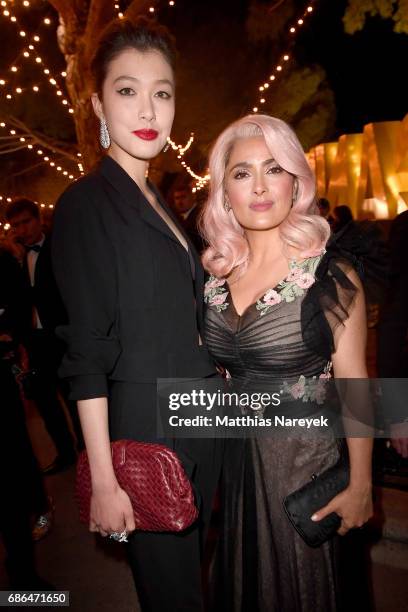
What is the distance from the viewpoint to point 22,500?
2.72 meters

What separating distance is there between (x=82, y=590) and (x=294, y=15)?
57.4 ft

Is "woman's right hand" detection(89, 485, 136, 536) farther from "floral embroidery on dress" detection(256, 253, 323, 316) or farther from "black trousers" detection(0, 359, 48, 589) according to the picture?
"black trousers" detection(0, 359, 48, 589)

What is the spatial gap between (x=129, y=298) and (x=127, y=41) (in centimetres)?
89

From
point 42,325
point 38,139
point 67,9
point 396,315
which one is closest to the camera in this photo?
point 396,315

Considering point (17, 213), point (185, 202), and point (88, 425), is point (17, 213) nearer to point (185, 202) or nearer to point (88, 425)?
point (185, 202)

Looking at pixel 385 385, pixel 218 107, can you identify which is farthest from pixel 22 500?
pixel 218 107

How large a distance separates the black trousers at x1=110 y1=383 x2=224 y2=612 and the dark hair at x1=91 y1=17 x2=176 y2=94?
1.13m

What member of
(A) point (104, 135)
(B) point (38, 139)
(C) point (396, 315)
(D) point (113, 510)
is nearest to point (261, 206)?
(A) point (104, 135)

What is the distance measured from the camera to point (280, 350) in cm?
181

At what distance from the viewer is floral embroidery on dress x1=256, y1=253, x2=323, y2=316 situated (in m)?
1.83

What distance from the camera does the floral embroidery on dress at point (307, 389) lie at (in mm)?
1839

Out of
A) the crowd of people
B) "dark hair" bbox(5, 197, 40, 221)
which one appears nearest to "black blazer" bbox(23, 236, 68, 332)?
"dark hair" bbox(5, 197, 40, 221)

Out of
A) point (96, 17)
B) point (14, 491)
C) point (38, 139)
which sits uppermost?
point (38, 139)

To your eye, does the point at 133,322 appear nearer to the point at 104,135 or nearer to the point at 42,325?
the point at 104,135
